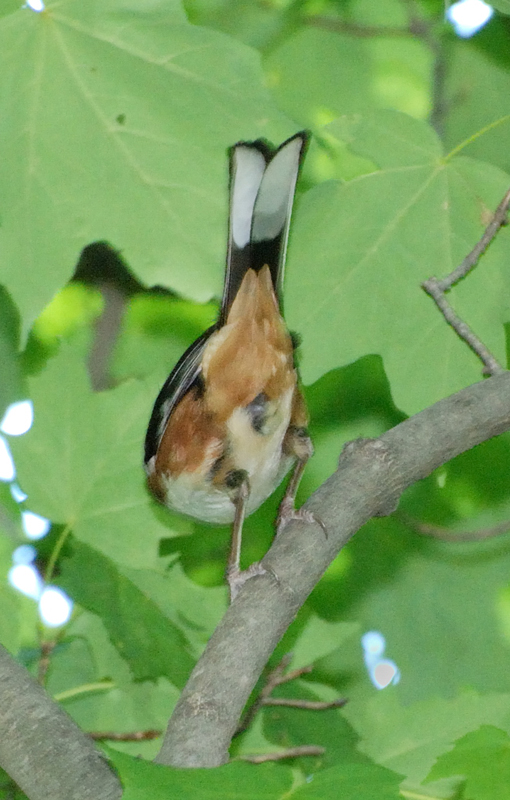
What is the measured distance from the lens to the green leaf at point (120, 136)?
2.19 meters

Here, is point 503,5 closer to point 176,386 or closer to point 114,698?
point 176,386

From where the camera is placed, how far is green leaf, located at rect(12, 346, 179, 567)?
8.21 ft

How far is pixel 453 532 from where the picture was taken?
3.40 m

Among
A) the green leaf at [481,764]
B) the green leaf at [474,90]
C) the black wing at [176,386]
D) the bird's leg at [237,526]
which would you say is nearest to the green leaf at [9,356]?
the black wing at [176,386]

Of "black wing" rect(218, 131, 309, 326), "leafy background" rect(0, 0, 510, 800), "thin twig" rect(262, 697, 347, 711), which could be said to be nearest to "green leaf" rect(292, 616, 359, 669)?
"leafy background" rect(0, 0, 510, 800)

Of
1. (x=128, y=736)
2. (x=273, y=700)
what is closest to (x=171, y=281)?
(x=273, y=700)

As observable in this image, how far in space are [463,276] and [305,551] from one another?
839 millimetres

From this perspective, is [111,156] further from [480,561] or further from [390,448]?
[480,561]

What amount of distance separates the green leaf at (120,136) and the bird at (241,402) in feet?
0.54

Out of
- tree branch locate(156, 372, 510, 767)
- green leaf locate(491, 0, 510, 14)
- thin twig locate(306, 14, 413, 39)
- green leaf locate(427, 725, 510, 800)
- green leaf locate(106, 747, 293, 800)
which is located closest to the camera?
green leaf locate(106, 747, 293, 800)

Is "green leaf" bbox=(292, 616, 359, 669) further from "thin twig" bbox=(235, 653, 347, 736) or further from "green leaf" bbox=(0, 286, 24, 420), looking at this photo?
"green leaf" bbox=(0, 286, 24, 420)

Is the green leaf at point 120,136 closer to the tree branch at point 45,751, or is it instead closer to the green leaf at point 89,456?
the green leaf at point 89,456

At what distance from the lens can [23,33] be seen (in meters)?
2.24

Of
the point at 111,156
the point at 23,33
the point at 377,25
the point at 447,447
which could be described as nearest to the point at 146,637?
the point at 447,447
